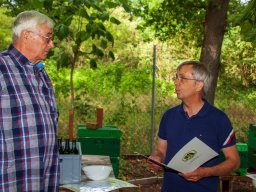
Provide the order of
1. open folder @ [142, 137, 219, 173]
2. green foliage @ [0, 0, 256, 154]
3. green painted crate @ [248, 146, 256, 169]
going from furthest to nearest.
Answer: green foliage @ [0, 0, 256, 154] → green painted crate @ [248, 146, 256, 169] → open folder @ [142, 137, 219, 173]

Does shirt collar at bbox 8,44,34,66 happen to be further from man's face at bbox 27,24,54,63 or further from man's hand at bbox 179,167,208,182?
man's hand at bbox 179,167,208,182

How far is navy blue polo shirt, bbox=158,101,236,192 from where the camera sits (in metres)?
2.56

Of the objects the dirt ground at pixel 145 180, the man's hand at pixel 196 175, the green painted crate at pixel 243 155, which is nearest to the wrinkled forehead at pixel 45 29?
the man's hand at pixel 196 175

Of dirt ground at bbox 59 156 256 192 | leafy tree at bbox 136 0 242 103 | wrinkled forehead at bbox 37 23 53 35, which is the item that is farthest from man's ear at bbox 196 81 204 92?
dirt ground at bbox 59 156 256 192

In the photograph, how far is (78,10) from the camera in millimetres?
4746

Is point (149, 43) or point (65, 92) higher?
point (149, 43)

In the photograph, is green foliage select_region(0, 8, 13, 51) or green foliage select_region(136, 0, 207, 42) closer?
green foliage select_region(136, 0, 207, 42)

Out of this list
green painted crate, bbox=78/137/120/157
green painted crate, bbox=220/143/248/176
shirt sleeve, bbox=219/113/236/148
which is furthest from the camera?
green painted crate, bbox=220/143/248/176

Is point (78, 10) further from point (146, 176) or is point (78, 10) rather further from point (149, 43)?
point (149, 43)

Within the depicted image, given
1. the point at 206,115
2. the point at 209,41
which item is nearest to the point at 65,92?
the point at 209,41

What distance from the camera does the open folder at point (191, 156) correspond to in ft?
8.05

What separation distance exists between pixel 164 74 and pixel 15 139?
10580 mm

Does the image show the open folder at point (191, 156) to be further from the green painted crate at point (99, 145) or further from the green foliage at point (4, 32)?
the green foliage at point (4, 32)

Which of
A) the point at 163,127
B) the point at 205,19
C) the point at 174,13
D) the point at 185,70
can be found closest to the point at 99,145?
the point at 163,127
